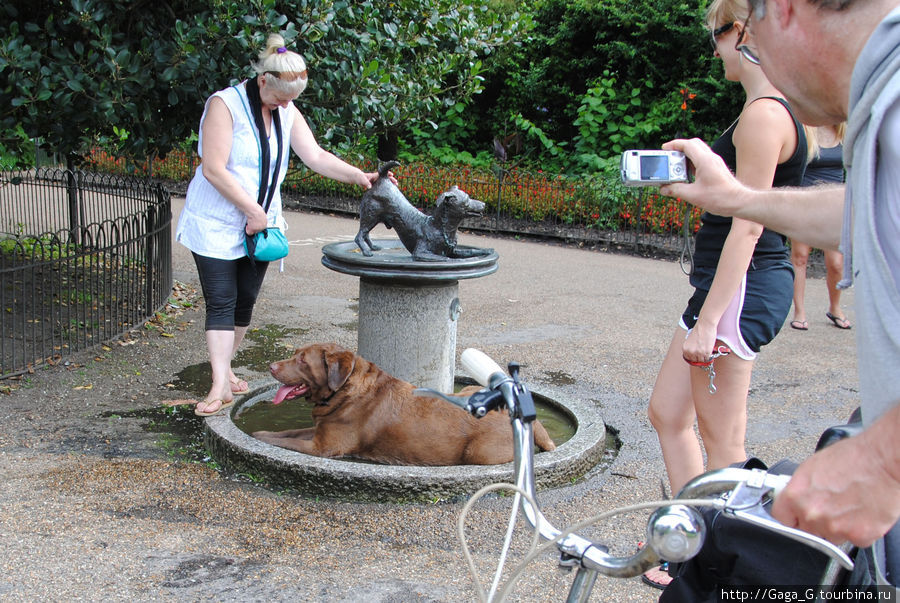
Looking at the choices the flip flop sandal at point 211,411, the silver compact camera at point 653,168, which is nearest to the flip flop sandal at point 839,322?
the flip flop sandal at point 211,411

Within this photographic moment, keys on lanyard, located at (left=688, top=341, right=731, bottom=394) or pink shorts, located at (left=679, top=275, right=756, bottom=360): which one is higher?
pink shorts, located at (left=679, top=275, right=756, bottom=360)

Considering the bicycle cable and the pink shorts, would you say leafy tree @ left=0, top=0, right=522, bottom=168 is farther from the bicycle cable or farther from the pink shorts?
the bicycle cable

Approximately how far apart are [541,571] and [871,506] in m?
2.45

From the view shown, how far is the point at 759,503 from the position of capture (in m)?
1.33

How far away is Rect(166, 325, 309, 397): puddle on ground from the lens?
6.05 meters

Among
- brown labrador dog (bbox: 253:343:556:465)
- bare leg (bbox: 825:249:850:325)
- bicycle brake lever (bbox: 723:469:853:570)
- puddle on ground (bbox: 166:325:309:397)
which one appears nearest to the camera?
bicycle brake lever (bbox: 723:469:853:570)

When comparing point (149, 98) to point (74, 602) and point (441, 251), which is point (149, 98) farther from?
point (74, 602)

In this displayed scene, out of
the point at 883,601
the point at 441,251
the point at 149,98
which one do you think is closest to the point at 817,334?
the point at 441,251

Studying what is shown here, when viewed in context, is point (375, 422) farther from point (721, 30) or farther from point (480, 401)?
point (480, 401)

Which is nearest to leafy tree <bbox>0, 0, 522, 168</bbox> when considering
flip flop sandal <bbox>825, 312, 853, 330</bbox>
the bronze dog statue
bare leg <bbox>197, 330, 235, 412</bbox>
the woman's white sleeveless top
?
the woman's white sleeveless top

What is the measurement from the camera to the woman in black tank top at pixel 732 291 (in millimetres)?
3002

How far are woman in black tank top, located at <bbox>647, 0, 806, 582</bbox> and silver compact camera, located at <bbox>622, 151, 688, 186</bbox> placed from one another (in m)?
0.74

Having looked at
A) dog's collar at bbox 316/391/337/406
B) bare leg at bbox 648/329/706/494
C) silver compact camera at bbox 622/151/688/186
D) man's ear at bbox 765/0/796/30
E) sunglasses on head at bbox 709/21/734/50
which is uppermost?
sunglasses on head at bbox 709/21/734/50

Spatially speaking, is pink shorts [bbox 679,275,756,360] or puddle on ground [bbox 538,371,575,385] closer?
pink shorts [bbox 679,275,756,360]
